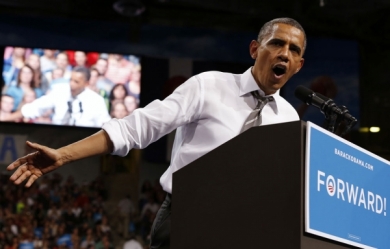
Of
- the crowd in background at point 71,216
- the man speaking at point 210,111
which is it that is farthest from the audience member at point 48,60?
the man speaking at point 210,111

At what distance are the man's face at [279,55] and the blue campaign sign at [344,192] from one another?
1.39ft

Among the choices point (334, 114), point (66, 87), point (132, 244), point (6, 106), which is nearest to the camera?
point (334, 114)

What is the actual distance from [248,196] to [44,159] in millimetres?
467

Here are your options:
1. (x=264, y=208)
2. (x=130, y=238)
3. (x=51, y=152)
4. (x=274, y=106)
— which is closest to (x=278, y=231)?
(x=264, y=208)

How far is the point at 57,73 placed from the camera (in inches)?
345

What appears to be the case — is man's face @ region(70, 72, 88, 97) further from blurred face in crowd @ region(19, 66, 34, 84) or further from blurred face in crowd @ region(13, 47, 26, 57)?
blurred face in crowd @ region(13, 47, 26, 57)

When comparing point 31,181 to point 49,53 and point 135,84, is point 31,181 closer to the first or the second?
point 135,84

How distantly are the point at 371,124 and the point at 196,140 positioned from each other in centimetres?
884

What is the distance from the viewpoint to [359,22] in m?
Answer: 10.0

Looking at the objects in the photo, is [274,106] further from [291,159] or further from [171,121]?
[291,159]

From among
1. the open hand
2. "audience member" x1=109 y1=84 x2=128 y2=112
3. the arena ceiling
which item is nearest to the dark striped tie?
the open hand

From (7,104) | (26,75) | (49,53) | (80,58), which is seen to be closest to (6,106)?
(7,104)

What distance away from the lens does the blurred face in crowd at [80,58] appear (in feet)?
29.0

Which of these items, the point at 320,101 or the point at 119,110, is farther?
the point at 119,110
